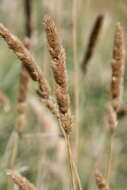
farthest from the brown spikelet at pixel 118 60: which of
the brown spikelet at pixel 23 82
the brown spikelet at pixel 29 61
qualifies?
the brown spikelet at pixel 23 82

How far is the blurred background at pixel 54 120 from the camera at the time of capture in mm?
1848

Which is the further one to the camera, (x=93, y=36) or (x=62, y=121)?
(x=93, y=36)

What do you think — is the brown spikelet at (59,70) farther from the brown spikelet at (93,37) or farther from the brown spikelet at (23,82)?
the brown spikelet at (93,37)

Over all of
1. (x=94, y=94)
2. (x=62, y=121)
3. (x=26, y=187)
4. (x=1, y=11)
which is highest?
(x=1, y=11)

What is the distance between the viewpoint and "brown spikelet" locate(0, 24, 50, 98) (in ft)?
2.90

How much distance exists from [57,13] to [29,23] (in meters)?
0.41

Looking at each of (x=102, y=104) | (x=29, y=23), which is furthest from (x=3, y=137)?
(x=29, y=23)

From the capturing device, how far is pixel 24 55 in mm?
906

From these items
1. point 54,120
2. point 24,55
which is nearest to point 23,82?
point 24,55

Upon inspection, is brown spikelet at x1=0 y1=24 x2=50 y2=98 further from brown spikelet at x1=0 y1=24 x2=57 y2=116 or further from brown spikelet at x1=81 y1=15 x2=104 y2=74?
brown spikelet at x1=81 y1=15 x2=104 y2=74

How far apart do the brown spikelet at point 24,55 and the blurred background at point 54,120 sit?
51 centimetres

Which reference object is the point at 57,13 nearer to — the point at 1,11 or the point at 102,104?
the point at 102,104

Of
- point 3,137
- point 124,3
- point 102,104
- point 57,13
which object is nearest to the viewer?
point 57,13

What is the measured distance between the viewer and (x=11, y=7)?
3.17 meters
